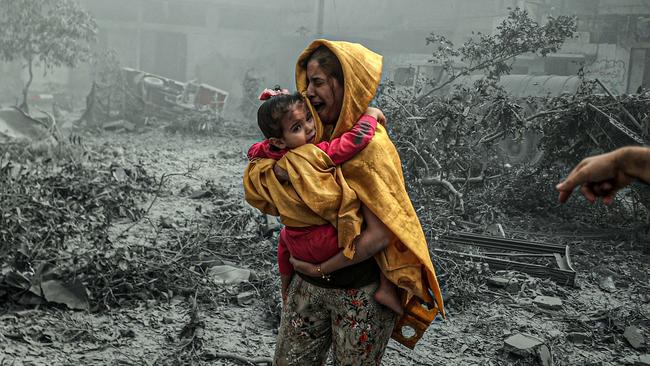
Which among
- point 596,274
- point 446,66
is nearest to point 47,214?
point 596,274

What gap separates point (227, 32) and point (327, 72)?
25685 mm

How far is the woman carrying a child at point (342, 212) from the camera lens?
1.75 metres

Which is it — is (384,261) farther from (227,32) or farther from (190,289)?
(227,32)

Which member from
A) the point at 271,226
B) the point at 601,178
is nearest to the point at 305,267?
the point at 601,178

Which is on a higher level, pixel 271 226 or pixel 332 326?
pixel 332 326

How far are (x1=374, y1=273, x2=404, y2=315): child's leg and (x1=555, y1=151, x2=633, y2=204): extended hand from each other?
2.10 feet

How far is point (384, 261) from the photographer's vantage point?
1823 mm

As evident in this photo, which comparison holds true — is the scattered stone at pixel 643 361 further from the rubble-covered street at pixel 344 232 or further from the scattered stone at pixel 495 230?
the scattered stone at pixel 495 230

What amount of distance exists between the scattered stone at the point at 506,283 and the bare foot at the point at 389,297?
136 inches

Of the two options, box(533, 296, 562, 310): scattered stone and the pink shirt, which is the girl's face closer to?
the pink shirt

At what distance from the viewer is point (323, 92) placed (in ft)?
6.00

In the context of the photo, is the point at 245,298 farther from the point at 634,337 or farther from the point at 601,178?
the point at 601,178

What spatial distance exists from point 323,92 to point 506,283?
379 centimetres

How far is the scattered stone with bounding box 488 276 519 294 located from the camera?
5004mm
